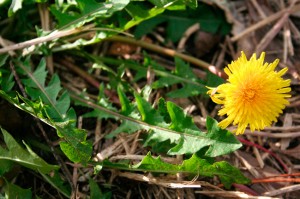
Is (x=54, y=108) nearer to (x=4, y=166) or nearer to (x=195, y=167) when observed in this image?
(x=4, y=166)

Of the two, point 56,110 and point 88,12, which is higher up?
point 88,12

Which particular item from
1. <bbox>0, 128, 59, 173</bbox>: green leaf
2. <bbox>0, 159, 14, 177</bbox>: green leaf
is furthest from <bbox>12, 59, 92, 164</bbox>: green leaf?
<bbox>0, 159, 14, 177</bbox>: green leaf

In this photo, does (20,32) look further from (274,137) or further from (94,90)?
(274,137)

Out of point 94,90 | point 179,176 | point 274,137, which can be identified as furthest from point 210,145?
point 94,90

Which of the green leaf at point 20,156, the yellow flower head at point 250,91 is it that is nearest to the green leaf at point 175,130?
the yellow flower head at point 250,91

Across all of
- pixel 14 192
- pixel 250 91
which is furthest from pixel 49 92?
pixel 250 91

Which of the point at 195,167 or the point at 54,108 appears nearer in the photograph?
the point at 195,167

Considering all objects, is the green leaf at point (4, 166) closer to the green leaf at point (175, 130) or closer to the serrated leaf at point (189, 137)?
the green leaf at point (175, 130)

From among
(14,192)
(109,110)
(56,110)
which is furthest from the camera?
(109,110)

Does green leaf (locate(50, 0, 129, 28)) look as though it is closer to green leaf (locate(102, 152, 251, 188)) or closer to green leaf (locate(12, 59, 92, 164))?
green leaf (locate(12, 59, 92, 164))
